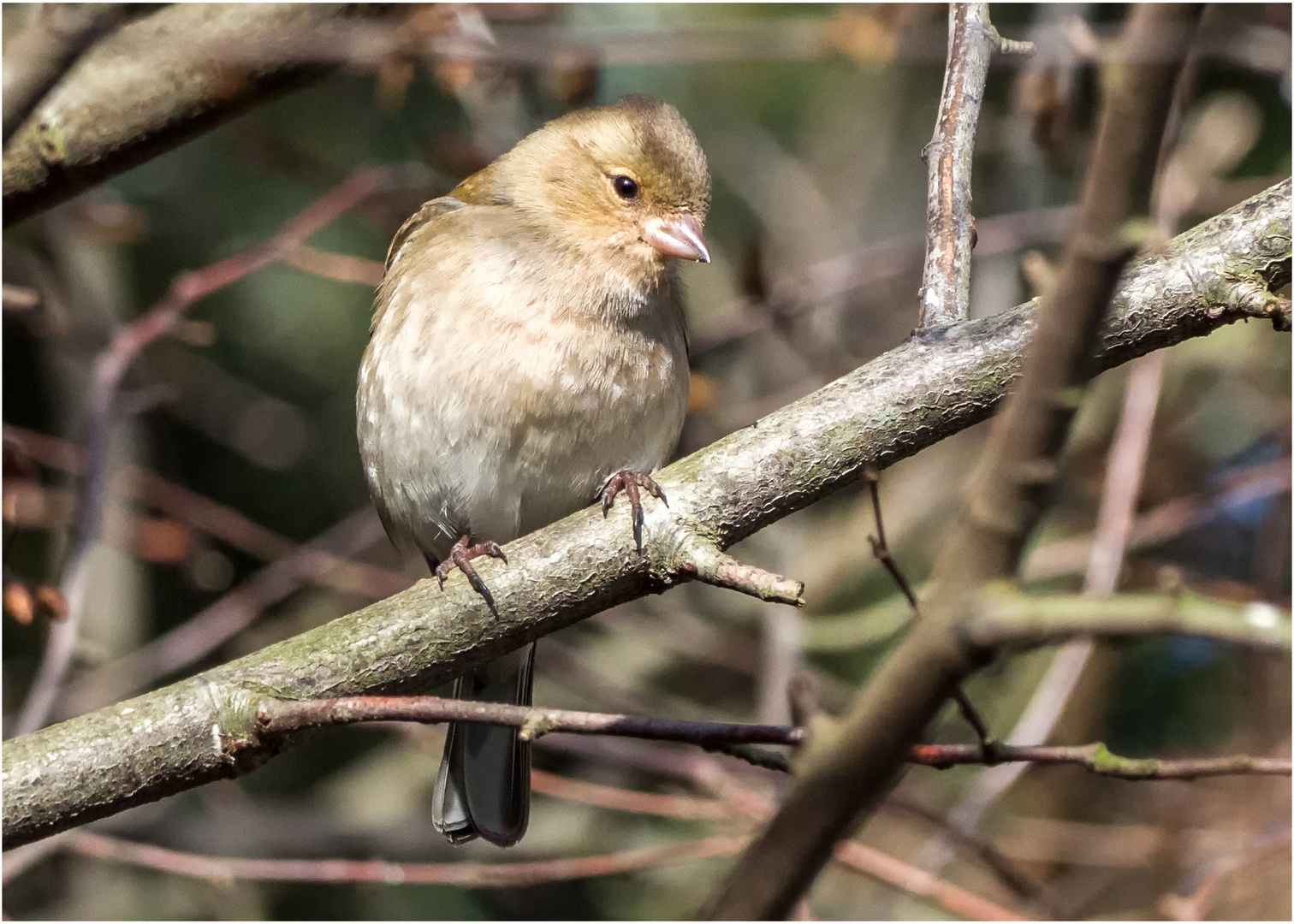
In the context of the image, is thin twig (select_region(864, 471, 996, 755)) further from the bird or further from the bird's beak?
the bird's beak

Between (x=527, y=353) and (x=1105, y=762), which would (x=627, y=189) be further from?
(x=1105, y=762)

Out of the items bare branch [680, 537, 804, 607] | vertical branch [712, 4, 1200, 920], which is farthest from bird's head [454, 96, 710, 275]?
vertical branch [712, 4, 1200, 920]

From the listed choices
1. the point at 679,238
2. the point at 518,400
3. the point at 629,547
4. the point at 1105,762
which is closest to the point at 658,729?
the point at 629,547

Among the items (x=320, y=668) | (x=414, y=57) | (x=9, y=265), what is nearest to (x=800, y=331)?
(x=414, y=57)

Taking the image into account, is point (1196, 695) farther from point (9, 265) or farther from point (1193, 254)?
point (9, 265)

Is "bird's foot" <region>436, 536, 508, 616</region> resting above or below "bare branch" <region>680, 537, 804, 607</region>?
above
